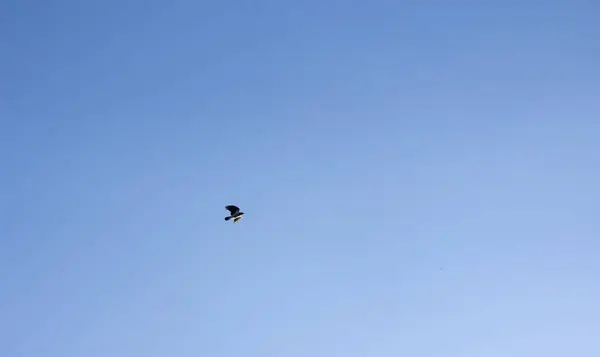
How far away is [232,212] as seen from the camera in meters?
41.1
